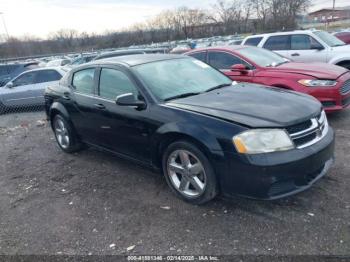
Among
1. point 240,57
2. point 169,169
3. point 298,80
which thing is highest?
point 240,57

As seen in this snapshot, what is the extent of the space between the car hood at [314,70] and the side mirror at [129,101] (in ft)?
11.6

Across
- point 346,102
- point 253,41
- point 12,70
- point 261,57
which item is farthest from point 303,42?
point 12,70

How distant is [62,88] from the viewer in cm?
529

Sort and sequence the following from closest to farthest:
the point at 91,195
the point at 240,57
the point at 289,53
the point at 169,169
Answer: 1. the point at 169,169
2. the point at 91,195
3. the point at 240,57
4. the point at 289,53

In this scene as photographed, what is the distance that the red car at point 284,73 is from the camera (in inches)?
219

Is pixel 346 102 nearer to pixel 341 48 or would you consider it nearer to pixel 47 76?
pixel 341 48

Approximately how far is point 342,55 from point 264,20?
3997cm

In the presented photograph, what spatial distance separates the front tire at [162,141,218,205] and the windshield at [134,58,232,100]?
72 centimetres

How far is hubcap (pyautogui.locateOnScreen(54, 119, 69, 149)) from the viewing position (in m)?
5.43

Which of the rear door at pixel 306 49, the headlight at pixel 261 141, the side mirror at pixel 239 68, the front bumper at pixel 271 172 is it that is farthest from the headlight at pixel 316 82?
the rear door at pixel 306 49

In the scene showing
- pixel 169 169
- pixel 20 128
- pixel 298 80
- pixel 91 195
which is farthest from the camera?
pixel 20 128

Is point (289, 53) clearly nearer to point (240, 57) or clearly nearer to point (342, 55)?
point (342, 55)

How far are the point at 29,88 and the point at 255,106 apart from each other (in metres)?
9.37

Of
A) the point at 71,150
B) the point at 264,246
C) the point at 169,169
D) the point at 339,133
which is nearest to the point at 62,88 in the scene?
the point at 71,150
